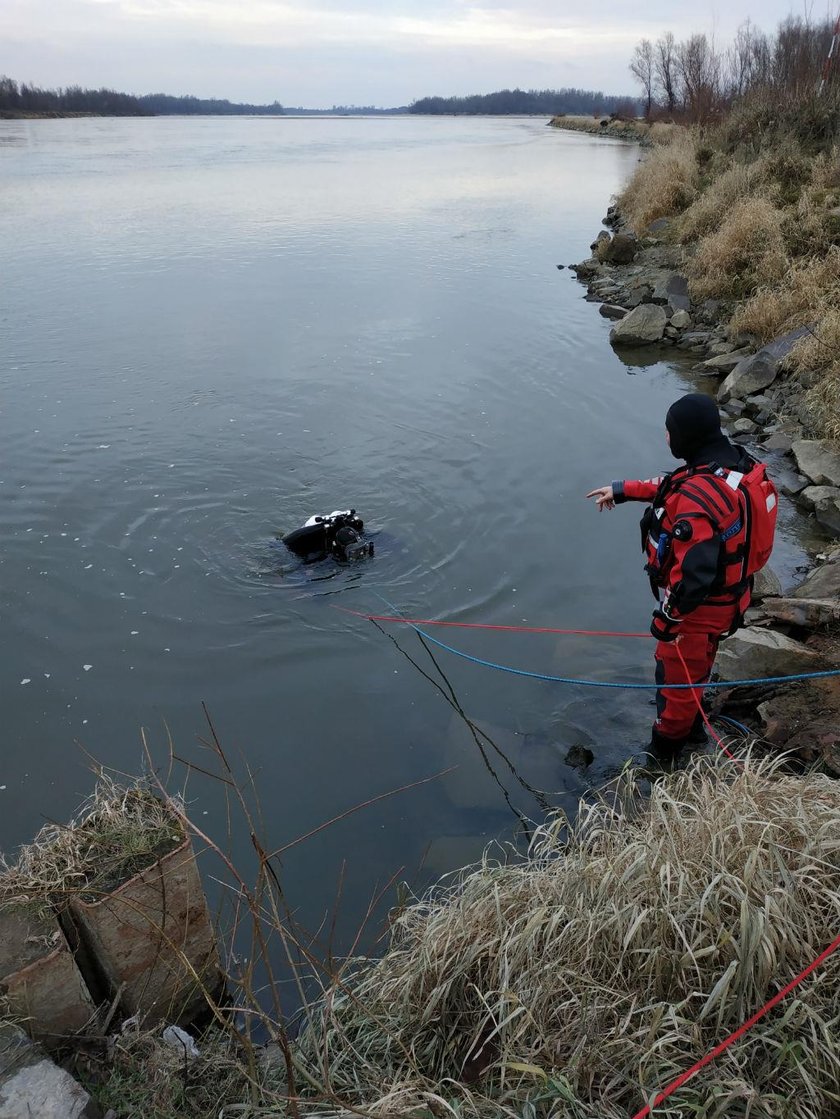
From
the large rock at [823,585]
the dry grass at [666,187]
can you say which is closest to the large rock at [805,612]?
the large rock at [823,585]

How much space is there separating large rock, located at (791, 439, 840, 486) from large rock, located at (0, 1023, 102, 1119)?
7.84 meters

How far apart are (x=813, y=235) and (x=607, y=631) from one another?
9.53 metres


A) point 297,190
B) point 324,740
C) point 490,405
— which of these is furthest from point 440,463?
point 297,190

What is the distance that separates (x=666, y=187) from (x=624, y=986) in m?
20.6

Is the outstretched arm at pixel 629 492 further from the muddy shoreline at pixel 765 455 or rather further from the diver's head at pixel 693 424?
the muddy shoreline at pixel 765 455

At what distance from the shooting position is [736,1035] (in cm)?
224

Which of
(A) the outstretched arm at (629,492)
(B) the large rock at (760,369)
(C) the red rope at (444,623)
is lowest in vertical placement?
(C) the red rope at (444,623)

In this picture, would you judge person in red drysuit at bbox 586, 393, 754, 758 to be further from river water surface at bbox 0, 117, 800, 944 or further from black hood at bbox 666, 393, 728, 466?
river water surface at bbox 0, 117, 800, 944

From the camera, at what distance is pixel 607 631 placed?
6.10 metres

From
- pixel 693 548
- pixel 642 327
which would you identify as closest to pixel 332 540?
pixel 693 548

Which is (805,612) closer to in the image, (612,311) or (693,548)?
(693,548)

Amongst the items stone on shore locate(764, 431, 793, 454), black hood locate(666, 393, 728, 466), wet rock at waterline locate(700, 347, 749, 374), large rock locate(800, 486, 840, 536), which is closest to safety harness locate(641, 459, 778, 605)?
black hood locate(666, 393, 728, 466)

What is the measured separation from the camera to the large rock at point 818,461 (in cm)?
802

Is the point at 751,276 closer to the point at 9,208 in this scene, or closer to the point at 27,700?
the point at 27,700
